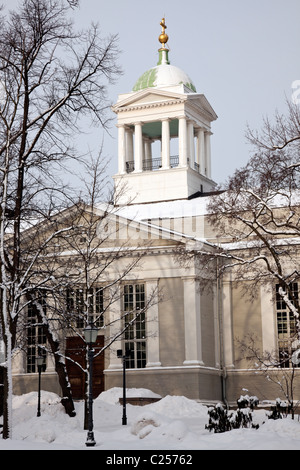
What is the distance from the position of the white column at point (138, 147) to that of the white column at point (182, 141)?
7.76ft

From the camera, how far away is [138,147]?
52.0 m

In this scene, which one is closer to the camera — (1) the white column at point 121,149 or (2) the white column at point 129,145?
(1) the white column at point 121,149

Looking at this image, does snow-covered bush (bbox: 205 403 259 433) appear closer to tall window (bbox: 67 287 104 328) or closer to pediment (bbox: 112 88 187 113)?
tall window (bbox: 67 287 104 328)

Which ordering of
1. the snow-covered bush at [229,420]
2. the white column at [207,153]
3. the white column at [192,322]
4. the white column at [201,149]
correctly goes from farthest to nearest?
1. the white column at [207,153]
2. the white column at [201,149]
3. the white column at [192,322]
4. the snow-covered bush at [229,420]

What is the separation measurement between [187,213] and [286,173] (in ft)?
72.0

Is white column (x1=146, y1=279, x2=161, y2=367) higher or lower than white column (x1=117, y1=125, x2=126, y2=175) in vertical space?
lower

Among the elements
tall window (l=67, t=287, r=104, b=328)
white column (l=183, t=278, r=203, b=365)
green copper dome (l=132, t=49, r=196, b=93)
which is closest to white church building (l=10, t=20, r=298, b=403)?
white column (l=183, t=278, r=203, b=365)

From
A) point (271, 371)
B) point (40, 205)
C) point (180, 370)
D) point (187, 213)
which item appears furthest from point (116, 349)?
point (40, 205)

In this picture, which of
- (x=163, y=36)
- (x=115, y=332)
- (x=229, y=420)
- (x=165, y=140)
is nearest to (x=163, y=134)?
(x=165, y=140)

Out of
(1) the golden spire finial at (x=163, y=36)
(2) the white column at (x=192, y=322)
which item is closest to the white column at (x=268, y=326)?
(2) the white column at (x=192, y=322)

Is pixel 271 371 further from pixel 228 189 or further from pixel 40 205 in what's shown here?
pixel 40 205

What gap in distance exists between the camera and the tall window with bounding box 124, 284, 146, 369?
40188mm

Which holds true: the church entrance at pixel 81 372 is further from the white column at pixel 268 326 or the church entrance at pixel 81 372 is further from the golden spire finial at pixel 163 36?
the golden spire finial at pixel 163 36

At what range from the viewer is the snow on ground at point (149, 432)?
65.8 ft
